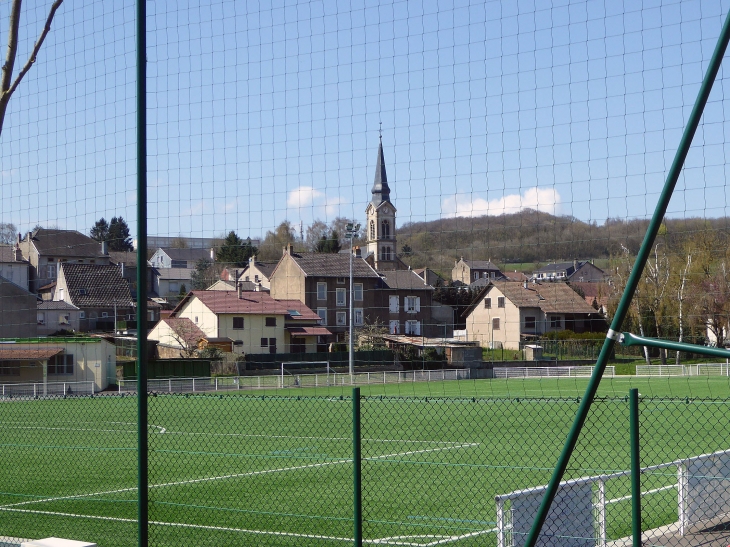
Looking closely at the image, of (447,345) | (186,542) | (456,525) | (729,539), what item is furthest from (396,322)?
(729,539)

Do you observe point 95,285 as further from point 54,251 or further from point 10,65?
point 10,65

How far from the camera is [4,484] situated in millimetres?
13969

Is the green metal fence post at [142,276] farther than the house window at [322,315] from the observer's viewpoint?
No

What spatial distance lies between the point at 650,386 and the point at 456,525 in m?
29.2

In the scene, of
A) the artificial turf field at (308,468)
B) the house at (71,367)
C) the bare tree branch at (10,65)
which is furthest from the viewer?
the house at (71,367)

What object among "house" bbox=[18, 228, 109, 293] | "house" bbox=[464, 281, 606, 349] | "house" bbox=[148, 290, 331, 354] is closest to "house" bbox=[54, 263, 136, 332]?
"house" bbox=[18, 228, 109, 293]

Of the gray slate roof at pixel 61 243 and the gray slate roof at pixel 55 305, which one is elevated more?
the gray slate roof at pixel 61 243

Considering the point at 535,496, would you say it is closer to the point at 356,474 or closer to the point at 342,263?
the point at 356,474

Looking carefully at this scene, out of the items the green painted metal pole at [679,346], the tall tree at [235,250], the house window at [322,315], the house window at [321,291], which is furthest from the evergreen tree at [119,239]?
the green painted metal pole at [679,346]

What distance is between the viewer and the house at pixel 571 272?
8.71 m

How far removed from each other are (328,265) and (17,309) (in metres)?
4.46

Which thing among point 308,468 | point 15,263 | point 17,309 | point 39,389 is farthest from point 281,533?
point 39,389

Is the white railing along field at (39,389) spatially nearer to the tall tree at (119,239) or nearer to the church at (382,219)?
the tall tree at (119,239)

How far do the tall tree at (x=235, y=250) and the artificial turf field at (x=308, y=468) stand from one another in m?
1.54
